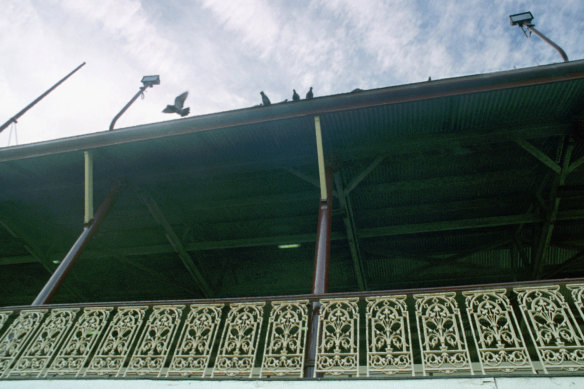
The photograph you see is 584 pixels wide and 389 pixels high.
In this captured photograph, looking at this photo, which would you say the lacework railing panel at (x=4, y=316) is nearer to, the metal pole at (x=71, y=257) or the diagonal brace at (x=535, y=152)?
the metal pole at (x=71, y=257)

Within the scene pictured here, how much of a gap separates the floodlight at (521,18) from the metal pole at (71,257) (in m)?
9.03

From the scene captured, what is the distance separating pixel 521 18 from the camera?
31.4 ft

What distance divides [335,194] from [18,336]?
542cm

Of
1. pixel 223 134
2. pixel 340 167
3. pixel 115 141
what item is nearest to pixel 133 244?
pixel 115 141

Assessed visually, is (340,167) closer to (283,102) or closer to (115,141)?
(283,102)

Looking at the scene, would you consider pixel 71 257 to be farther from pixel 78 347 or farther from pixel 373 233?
pixel 373 233

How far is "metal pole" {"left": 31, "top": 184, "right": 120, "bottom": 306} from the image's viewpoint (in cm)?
666

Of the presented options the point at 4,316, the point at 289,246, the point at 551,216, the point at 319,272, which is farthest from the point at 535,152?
the point at 4,316

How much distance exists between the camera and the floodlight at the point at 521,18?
9.52 metres

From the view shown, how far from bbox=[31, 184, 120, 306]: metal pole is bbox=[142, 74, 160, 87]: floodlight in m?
4.56

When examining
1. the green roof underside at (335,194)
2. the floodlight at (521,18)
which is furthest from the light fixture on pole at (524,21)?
the green roof underside at (335,194)

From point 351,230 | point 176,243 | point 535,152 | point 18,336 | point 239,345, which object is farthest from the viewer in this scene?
point 176,243

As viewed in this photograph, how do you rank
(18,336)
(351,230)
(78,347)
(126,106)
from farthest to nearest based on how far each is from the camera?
(126,106)
(351,230)
(18,336)
(78,347)

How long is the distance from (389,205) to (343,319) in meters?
4.97
